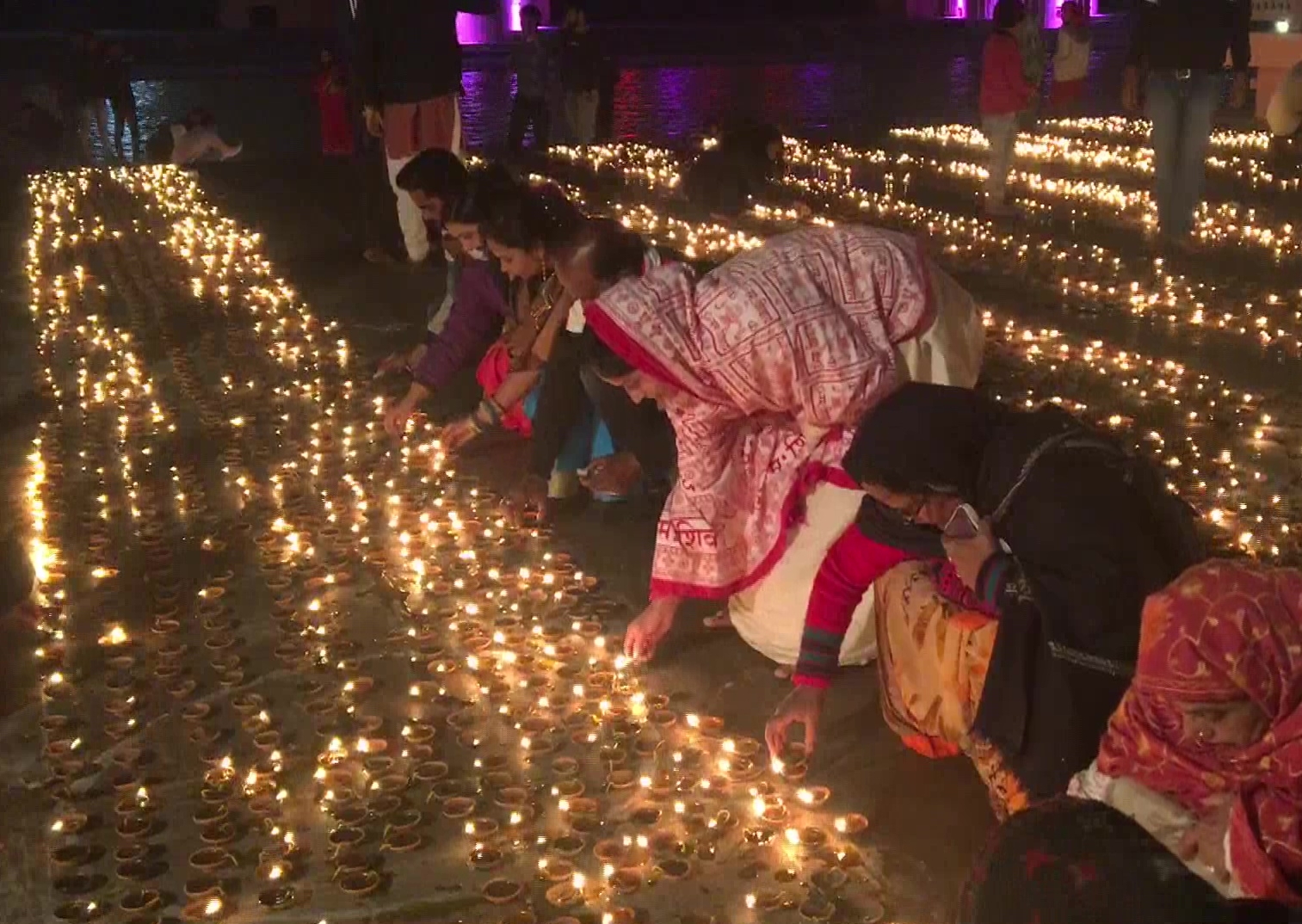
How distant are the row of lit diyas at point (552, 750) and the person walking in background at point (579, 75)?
9.54 metres

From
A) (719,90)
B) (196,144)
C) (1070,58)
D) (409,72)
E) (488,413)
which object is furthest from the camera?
(719,90)

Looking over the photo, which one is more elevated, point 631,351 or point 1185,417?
point 631,351

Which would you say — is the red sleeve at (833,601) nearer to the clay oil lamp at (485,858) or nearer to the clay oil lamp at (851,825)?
the clay oil lamp at (851,825)

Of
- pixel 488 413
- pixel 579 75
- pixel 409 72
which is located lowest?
pixel 488 413

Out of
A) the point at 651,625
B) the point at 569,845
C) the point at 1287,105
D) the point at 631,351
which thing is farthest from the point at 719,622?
the point at 1287,105

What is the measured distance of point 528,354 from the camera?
473cm

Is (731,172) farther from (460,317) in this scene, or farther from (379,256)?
(460,317)

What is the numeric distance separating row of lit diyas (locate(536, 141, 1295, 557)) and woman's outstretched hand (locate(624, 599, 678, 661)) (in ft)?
5.79

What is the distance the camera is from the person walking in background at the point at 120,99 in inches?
613

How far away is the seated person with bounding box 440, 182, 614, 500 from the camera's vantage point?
13.4 feet

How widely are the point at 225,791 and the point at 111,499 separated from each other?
2195 millimetres

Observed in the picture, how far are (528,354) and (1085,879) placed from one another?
3.13 m

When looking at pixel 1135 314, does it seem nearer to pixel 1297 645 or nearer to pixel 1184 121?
pixel 1184 121

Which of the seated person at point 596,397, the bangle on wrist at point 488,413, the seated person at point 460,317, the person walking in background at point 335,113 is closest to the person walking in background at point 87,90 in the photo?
the person walking in background at point 335,113
